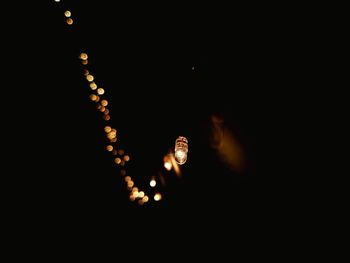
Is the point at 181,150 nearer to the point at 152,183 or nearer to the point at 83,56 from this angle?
the point at 152,183

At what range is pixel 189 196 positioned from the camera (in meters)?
2.13

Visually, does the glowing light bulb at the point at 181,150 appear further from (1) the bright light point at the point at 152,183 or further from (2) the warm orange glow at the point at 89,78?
(2) the warm orange glow at the point at 89,78

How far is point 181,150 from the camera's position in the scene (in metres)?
1.94

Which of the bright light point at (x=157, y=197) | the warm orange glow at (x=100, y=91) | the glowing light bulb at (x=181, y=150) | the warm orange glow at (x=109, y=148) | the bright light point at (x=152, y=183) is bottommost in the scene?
the bright light point at (x=157, y=197)

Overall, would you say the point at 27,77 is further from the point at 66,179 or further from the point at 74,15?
the point at 66,179

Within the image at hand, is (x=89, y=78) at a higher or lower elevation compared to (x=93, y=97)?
higher

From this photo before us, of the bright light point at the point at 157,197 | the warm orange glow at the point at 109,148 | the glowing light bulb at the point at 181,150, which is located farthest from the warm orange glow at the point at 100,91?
the bright light point at the point at 157,197

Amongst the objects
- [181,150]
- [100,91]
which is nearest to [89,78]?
[100,91]

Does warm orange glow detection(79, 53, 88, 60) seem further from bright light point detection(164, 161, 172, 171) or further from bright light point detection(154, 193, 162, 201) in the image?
bright light point detection(154, 193, 162, 201)

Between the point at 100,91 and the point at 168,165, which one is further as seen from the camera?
the point at 168,165

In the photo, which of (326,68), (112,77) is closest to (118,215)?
(112,77)

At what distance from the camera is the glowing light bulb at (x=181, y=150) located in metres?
Result: 1.93

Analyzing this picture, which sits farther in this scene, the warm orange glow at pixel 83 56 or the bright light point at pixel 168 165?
the bright light point at pixel 168 165

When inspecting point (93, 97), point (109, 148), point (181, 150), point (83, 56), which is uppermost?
point (83, 56)
